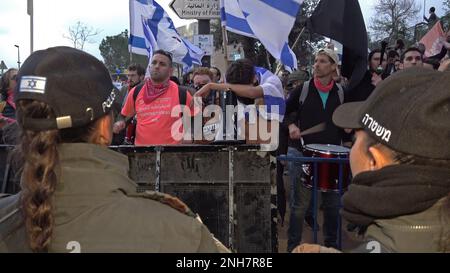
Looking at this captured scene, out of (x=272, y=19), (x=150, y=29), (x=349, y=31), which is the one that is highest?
(x=150, y=29)

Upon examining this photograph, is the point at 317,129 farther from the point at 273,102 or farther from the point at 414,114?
the point at 414,114

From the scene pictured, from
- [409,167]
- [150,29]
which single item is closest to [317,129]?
[409,167]

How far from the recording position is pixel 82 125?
144 cm

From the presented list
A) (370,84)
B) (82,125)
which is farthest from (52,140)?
(370,84)

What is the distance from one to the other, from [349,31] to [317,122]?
109cm

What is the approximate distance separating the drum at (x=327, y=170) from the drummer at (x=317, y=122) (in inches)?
10.2

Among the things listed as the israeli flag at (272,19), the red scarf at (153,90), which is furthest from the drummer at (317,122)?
the red scarf at (153,90)

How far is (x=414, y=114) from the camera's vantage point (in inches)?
49.8

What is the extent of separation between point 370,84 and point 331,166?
61.1 inches

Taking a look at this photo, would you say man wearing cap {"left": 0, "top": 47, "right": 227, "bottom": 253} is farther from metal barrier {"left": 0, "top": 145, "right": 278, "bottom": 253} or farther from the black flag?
the black flag

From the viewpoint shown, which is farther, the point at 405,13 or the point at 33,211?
the point at 405,13

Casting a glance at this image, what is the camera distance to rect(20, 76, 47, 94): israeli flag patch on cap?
1.38 m

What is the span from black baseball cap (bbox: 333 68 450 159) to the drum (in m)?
2.90

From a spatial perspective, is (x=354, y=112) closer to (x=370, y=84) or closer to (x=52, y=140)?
(x=52, y=140)
